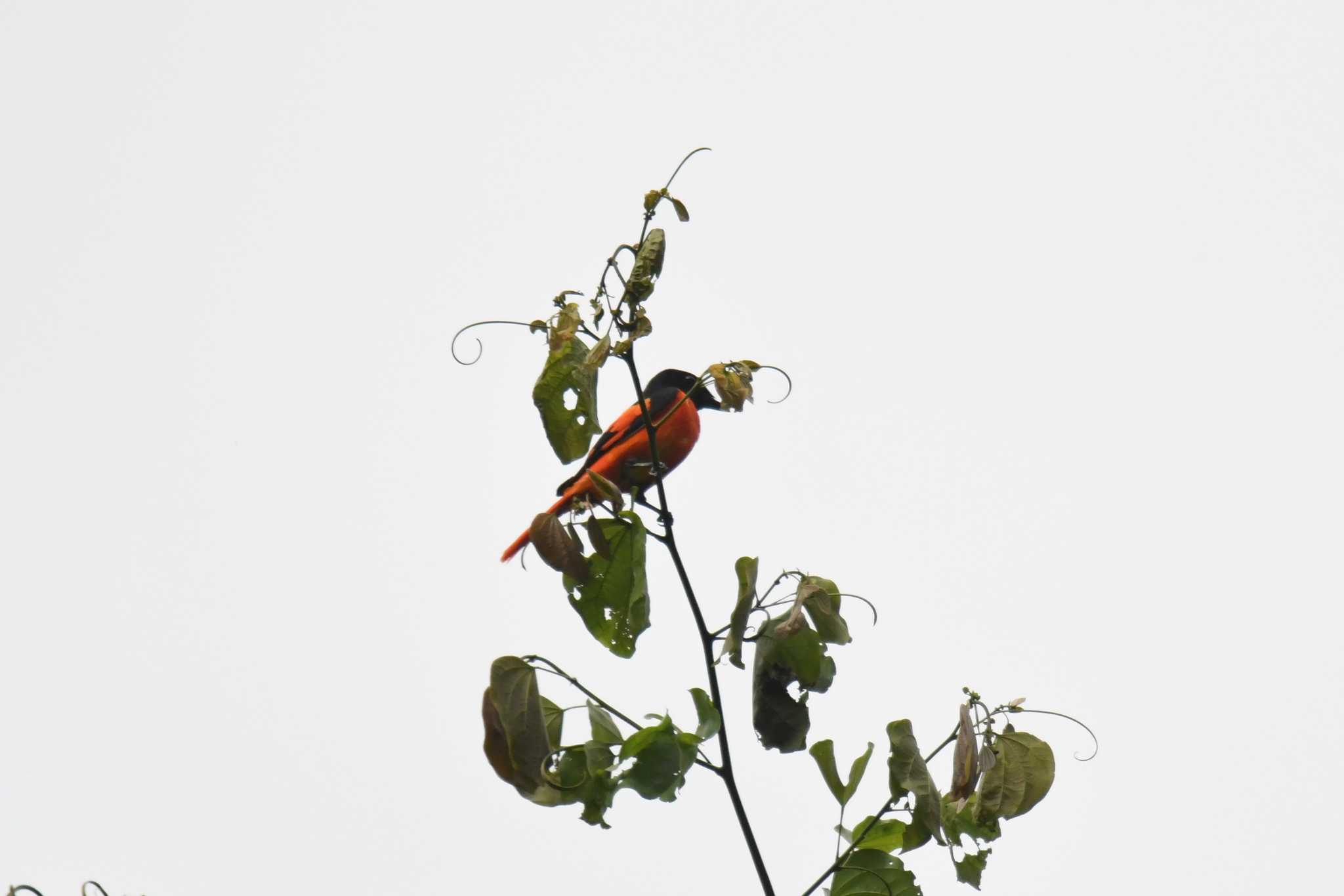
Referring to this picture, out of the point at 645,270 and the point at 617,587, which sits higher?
the point at 645,270

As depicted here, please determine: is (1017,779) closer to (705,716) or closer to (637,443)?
(705,716)

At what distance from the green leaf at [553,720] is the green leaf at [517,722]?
0.16 feet

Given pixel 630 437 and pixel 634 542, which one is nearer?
pixel 634 542

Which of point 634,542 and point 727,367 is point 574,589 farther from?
point 727,367

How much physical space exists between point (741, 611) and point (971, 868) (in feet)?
2.19

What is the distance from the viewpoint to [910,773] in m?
2.21

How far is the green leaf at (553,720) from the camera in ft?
7.29

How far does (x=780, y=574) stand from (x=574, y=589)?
39 centimetres

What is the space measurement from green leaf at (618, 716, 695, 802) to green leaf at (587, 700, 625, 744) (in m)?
0.07

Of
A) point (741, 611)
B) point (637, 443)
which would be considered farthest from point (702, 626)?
point (637, 443)

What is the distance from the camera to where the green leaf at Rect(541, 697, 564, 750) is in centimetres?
222

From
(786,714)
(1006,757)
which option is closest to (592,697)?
(786,714)

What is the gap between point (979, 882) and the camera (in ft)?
7.89

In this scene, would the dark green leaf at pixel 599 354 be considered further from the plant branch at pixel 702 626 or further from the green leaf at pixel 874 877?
the green leaf at pixel 874 877
